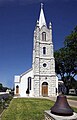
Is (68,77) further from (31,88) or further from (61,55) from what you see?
(31,88)

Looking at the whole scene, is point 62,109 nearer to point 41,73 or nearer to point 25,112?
point 25,112

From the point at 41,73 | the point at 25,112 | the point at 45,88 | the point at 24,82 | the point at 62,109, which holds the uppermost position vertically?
the point at 41,73

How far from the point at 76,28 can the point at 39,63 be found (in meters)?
12.8

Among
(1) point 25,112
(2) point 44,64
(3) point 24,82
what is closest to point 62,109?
(1) point 25,112

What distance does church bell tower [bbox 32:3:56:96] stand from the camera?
4519cm

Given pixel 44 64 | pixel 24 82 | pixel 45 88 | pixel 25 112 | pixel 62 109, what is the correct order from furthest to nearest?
pixel 24 82 → pixel 44 64 → pixel 45 88 → pixel 25 112 → pixel 62 109

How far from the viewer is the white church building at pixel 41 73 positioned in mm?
45281

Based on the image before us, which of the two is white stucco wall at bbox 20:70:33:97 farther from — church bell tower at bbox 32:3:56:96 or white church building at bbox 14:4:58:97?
church bell tower at bbox 32:3:56:96

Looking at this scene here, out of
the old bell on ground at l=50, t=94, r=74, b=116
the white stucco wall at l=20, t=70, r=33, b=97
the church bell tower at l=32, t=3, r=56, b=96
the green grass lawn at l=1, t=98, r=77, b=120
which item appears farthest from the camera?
the white stucco wall at l=20, t=70, r=33, b=97

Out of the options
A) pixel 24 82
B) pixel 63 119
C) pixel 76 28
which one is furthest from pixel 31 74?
pixel 63 119

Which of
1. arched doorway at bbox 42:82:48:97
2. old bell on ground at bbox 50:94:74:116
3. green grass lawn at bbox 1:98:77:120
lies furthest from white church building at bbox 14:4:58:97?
old bell on ground at bbox 50:94:74:116

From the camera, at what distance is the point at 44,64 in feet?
153

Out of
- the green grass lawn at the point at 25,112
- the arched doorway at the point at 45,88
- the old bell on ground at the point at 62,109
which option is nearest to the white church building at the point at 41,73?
the arched doorway at the point at 45,88

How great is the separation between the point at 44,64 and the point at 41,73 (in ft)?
7.71
